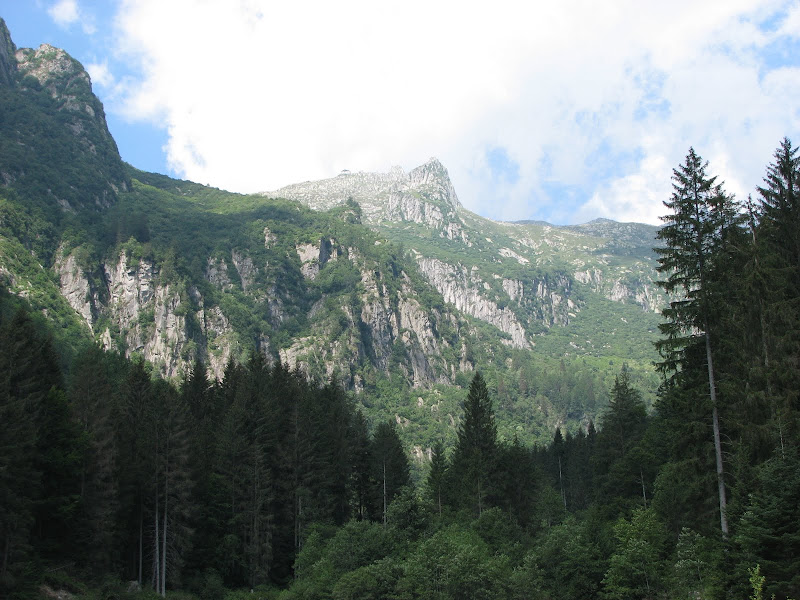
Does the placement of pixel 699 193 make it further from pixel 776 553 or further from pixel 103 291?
pixel 103 291

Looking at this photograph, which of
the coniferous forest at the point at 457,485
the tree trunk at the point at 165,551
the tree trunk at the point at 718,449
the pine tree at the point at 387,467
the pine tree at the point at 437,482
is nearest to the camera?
the coniferous forest at the point at 457,485

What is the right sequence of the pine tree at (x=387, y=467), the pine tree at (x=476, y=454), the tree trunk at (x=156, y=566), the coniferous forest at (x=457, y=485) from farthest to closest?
1. the pine tree at (x=387, y=467)
2. the pine tree at (x=476, y=454)
3. the tree trunk at (x=156, y=566)
4. the coniferous forest at (x=457, y=485)

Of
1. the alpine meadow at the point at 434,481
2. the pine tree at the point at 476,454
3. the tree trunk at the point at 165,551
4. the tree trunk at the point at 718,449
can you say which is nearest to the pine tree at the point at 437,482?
the alpine meadow at the point at 434,481

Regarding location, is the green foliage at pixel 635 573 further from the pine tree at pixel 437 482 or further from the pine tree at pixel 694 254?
the pine tree at pixel 437 482

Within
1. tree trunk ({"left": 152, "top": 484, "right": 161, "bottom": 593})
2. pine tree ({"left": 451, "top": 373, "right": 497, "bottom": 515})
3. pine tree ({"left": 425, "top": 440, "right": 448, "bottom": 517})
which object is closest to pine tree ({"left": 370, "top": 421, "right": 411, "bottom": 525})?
pine tree ({"left": 425, "top": 440, "right": 448, "bottom": 517})

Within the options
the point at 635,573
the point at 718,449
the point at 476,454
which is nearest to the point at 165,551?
the point at 476,454

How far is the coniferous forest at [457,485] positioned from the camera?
27.2m

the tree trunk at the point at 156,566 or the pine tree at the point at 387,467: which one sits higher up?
the pine tree at the point at 387,467

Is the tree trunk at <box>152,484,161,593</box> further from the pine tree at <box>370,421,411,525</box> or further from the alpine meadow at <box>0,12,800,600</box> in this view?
the pine tree at <box>370,421,411,525</box>

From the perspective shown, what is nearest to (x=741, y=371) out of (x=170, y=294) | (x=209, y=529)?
(x=209, y=529)

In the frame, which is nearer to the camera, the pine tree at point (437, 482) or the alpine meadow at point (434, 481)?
the alpine meadow at point (434, 481)

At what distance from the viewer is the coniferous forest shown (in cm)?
2717

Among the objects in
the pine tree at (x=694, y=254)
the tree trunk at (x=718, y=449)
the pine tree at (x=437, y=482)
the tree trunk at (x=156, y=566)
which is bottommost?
the tree trunk at (x=156, y=566)

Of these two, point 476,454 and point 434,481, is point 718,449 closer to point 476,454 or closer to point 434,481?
point 476,454
